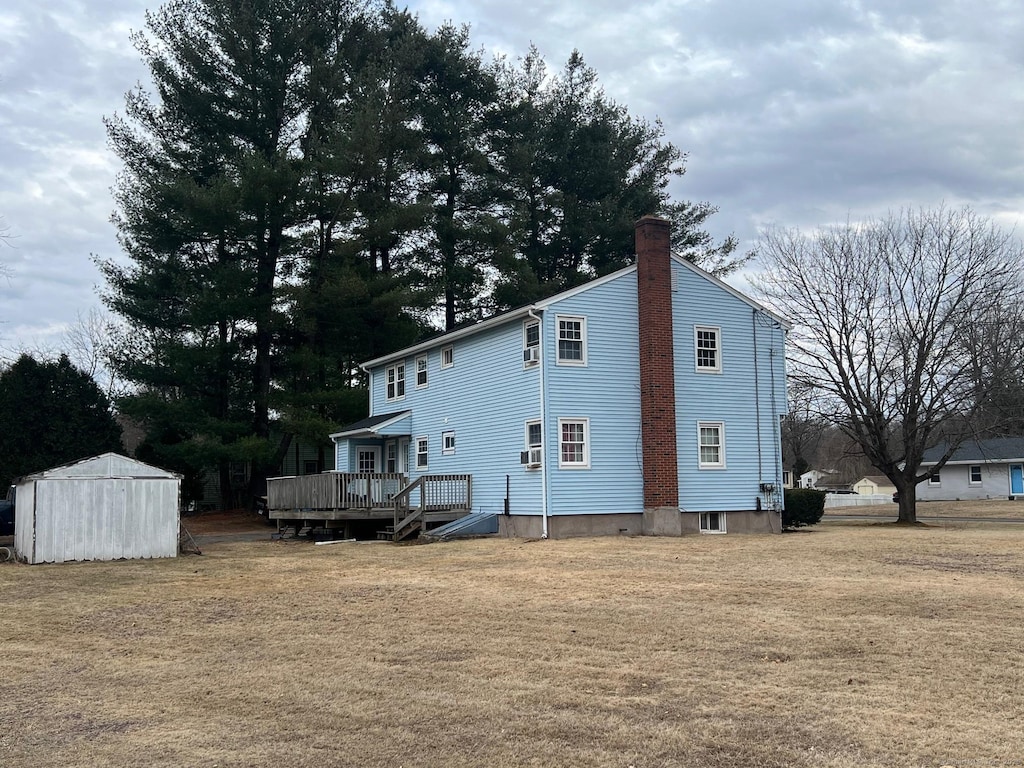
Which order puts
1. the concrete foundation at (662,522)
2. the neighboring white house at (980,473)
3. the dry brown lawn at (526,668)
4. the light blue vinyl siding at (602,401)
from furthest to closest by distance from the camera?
1. the neighboring white house at (980,473)
2. the concrete foundation at (662,522)
3. the light blue vinyl siding at (602,401)
4. the dry brown lawn at (526,668)

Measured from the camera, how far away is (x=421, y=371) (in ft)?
98.3

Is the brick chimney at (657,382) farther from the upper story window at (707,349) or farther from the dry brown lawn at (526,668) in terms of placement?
the dry brown lawn at (526,668)

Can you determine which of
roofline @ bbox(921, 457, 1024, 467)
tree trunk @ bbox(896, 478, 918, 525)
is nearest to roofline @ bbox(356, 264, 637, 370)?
tree trunk @ bbox(896, 478, 918, 525)

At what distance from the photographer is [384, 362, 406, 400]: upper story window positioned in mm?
31422

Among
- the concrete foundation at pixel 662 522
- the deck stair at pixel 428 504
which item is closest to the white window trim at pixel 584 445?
the concrete foundation at pixel 662 522

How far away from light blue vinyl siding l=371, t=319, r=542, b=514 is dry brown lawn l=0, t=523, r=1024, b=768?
322 inches

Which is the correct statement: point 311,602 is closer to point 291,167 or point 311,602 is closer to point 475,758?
point 475,758

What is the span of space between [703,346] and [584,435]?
4.43m

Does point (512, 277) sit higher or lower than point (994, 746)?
higher

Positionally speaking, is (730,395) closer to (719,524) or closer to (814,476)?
(719,524)

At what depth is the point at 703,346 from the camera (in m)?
25.3

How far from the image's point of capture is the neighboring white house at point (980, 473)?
165 ft

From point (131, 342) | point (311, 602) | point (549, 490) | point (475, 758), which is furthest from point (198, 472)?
point (475, 758)

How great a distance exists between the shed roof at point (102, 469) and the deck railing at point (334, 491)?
5.17 meters
